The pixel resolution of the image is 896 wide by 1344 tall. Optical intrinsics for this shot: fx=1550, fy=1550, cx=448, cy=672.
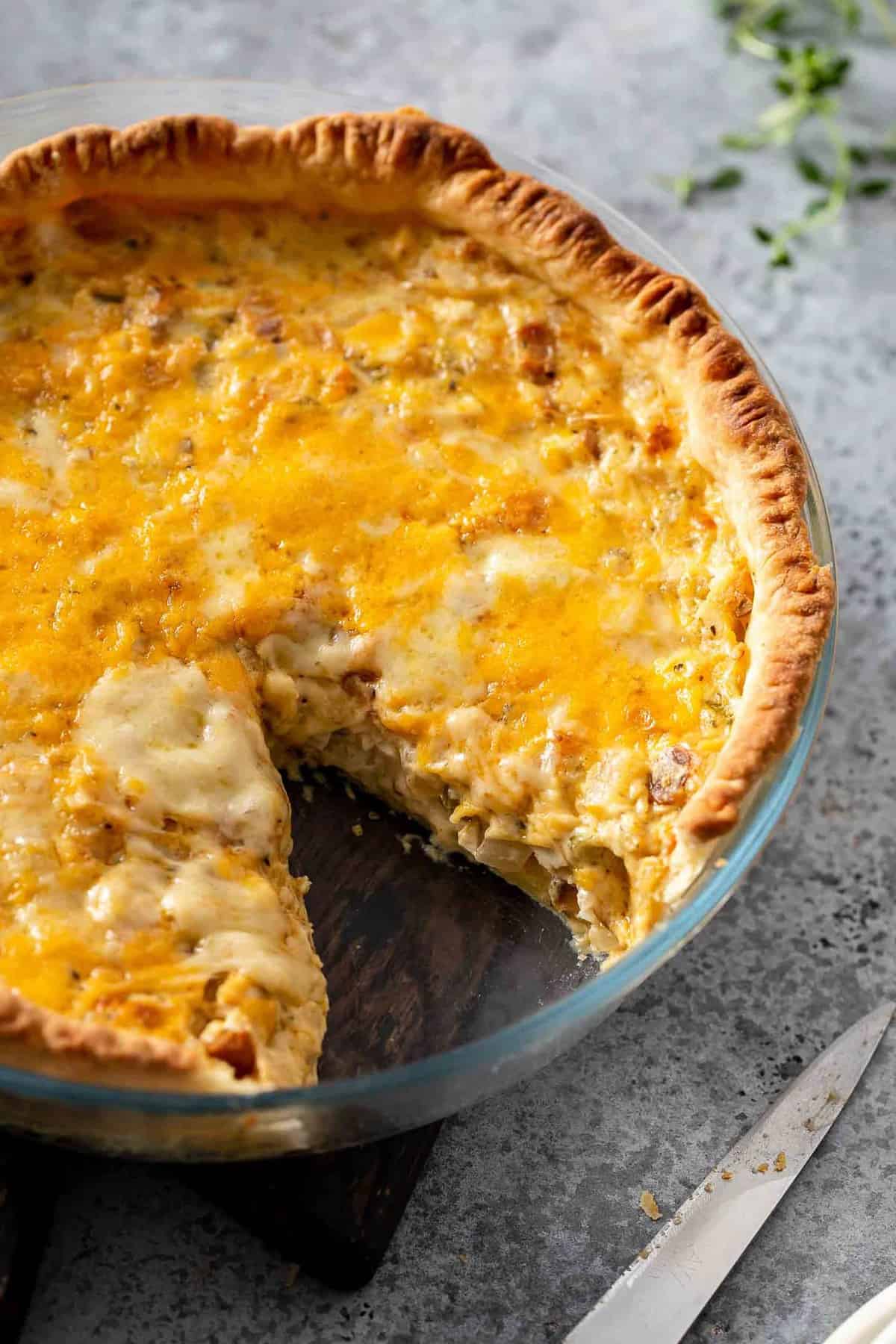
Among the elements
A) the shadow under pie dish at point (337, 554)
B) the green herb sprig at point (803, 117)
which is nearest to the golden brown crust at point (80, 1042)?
the shadow under pie dish at point (337, 554)

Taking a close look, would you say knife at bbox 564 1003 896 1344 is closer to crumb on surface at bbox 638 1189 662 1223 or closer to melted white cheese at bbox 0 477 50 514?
crumb on surface at bbox 638 1189 662 1223

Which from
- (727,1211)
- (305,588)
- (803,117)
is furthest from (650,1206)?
(803,117)

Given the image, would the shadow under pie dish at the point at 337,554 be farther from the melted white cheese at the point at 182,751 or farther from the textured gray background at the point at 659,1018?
the textured gray background at the point at 659,1018

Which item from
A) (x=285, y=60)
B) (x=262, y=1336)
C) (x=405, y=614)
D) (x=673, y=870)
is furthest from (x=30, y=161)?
(x=262, y=1336)

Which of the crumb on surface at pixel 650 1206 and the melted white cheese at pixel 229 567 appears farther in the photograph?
the melted white cheese at pixel 229 567

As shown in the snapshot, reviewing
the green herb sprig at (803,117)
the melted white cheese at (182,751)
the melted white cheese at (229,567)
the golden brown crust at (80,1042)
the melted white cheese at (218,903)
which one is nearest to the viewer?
the golden brown crust at (80,1042)

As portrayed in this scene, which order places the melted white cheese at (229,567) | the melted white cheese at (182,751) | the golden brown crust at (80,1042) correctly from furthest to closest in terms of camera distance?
the melted white cheese at (229,567)
the melted white cheese at (182,751)
the golden brown crust at (80,1042)

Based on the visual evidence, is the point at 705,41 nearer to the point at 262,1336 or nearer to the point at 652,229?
the point at 652,229
